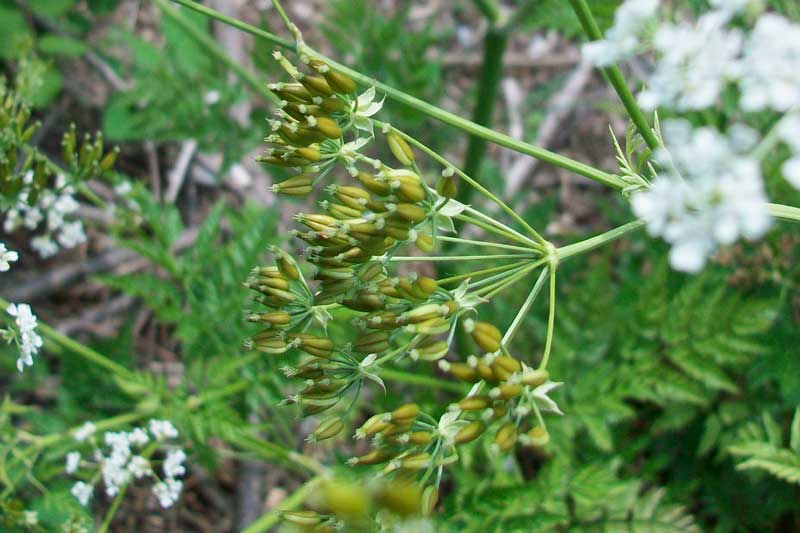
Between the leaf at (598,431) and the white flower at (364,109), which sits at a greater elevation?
the white flower at (364,109)

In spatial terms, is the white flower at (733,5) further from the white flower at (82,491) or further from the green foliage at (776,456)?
the white flower at (82,491)

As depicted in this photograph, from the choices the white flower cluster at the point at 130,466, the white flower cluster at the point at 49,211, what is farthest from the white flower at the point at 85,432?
the white flower cluster at the point at 49,211

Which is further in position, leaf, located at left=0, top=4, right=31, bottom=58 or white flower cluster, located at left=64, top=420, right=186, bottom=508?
leaf, located at left=0, top=4, right=31, bottom=58

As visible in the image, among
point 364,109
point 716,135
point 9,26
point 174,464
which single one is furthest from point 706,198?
point 9,26

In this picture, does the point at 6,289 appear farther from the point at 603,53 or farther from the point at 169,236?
the point at 603,53

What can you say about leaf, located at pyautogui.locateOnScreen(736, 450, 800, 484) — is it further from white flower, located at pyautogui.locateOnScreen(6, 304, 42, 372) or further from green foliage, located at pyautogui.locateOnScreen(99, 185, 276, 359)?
white flower, located at pyautogui.locateOnScreen(6, 304, 42, 372)

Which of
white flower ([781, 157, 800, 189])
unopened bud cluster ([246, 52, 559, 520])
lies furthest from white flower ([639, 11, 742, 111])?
unopened bud cluster ([246, 52, 559, 520])

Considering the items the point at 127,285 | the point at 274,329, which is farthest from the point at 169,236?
the point at 274,329
